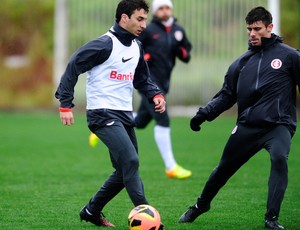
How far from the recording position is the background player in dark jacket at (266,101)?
7098 millimetres

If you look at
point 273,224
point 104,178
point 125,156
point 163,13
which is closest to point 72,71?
point 125,156

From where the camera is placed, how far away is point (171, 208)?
852 cm

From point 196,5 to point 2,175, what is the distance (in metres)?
13.3

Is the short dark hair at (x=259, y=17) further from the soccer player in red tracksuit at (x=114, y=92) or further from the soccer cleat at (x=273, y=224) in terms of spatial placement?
the soccer cleat at (x=273, y=224)

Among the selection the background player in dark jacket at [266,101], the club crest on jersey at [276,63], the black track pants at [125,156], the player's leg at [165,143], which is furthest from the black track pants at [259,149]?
the player's leg at [165,143]

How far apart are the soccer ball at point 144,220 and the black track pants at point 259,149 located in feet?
3.23

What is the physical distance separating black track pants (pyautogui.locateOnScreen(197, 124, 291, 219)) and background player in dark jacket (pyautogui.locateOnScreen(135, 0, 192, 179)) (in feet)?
12.5

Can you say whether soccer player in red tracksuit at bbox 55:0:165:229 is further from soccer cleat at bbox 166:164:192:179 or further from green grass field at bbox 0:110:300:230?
soccer cleat at bbox 166:164:192:179

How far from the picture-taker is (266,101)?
23.7ft

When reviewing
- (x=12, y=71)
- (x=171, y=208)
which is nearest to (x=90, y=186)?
(x=171, y=208)

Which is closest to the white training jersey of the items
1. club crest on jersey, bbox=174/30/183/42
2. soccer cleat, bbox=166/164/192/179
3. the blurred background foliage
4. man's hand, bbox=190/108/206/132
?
man's hand, bbox=190/108/206/132

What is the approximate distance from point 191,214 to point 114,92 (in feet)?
4.81

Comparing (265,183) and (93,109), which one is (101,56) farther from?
(265,183)

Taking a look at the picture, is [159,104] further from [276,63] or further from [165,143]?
[165,143]
